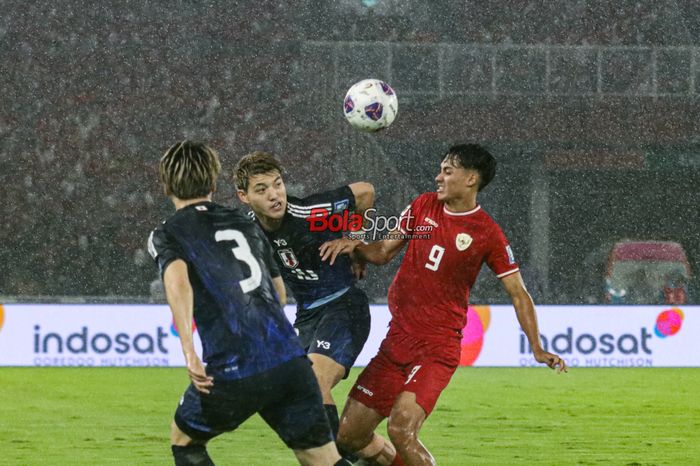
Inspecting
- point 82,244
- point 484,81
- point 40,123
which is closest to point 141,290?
point 82,244

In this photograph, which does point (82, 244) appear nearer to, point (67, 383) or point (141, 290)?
point (141, 290)

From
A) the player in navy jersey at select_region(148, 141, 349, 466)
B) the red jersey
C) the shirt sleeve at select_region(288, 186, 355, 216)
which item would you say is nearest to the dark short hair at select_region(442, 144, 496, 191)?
the red jersey

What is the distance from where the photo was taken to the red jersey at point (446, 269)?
221 inches

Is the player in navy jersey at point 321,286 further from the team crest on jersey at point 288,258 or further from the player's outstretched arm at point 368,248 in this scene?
the player's outstretched arm at point 368,248

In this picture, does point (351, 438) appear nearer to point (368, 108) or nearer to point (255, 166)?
point (255, 166)

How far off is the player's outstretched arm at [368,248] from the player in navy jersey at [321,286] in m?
0.12

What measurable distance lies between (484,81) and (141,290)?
26.1ft

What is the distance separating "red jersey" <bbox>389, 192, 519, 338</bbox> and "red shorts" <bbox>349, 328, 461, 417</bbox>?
A: 59 millimetres

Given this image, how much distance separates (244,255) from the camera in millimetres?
4234

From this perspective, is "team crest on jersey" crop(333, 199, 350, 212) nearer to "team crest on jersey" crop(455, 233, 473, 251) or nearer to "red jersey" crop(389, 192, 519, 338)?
"red jersey" crop(389, 192, 519, 338)

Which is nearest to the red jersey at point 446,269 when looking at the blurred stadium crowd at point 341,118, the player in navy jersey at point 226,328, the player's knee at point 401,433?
the player's knee at point 401,433

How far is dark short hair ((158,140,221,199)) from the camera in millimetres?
4223

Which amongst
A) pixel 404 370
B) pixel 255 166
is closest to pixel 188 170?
pixel 255 166

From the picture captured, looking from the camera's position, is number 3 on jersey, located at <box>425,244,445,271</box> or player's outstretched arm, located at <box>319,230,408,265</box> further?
player's outstretched arm, located at <box>319,230,408,265</box>
